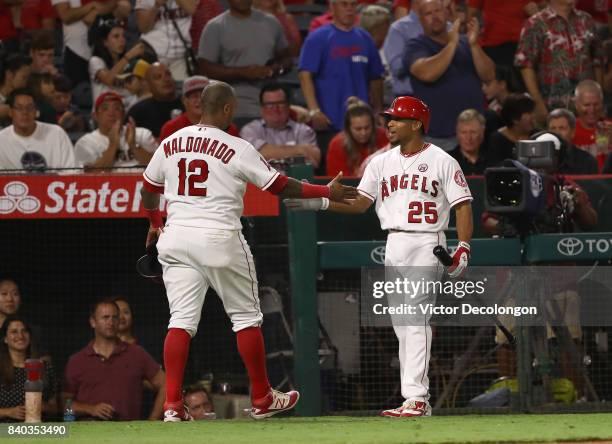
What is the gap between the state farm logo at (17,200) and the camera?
9.03 m

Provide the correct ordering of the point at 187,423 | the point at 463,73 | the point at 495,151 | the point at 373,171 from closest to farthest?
the point at 187,423
the point at 373,171
the point at 495,151
the point at 463,73

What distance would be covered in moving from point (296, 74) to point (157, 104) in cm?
225

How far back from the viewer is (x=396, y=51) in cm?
1167

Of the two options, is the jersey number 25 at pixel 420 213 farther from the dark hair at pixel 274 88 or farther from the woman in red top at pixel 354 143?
the dark hair at pixel 274 88

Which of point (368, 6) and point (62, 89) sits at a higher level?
point (368, 6)

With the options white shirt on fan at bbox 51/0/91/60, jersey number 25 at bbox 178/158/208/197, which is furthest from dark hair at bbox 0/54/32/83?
jersey number 25 at bbox 178/158/208/197

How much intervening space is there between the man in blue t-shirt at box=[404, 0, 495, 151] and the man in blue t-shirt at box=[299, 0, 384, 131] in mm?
572

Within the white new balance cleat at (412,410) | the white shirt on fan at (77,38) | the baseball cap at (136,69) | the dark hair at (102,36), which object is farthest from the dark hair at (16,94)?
the white new balance cleat at (412,410)

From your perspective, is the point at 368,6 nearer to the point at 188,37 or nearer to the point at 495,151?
the point at 188,37

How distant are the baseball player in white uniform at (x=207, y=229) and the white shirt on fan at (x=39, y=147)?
9.48 ft

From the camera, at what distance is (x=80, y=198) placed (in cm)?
909

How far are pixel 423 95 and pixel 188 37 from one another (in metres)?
2.60

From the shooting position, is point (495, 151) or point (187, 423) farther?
point (495, 151)

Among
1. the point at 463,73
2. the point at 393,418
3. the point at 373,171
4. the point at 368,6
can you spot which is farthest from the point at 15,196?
the point at 368,6
